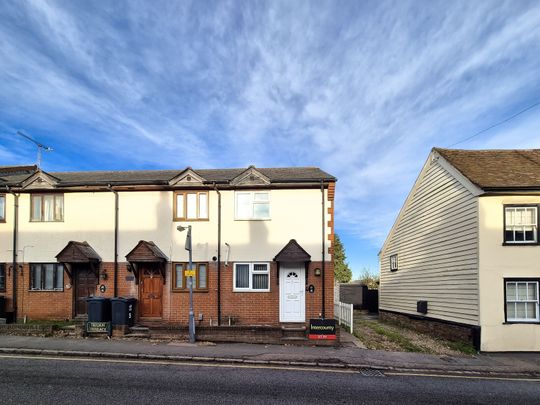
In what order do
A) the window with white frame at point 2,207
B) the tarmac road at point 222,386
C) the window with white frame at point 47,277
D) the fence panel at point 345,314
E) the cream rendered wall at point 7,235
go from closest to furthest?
1. the tarmac road at point 222,386
2. the fence panel at point 345,314
3. the window with white frame at point 47,277
4. the cream rendered wall at point 7,235
5. the window with white frame at point 2,207

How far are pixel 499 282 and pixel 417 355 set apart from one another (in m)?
3.85

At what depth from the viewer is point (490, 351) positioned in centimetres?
1209

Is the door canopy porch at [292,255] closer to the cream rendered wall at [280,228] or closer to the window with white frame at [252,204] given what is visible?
Result: the cream rendered wall at [280,228]

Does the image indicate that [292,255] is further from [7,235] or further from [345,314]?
[7,235]

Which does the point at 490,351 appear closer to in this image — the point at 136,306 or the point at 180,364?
the point at 180,364

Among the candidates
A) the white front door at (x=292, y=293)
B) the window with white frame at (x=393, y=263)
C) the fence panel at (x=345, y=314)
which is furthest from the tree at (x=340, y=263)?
the white front door at (x=292, y=293)

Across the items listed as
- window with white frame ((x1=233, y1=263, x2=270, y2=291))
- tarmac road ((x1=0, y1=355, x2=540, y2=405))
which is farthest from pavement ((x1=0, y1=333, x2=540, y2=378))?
window with white frame ((x1=233, y1=263, x2=270, y2=291))

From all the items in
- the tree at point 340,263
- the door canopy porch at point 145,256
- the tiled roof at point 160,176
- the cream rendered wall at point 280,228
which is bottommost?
the tree at point 340,263

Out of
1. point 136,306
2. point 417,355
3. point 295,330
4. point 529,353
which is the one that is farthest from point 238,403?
point 529,353

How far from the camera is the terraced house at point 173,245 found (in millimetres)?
14586

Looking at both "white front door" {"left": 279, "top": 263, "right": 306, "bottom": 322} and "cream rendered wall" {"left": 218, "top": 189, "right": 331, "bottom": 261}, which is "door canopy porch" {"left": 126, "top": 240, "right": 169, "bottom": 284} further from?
"white front door" {"left": 279, "top": 263, "right": 306, "bottom": 322}

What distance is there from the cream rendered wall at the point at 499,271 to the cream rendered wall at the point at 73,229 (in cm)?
1385

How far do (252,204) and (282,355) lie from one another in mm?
6325

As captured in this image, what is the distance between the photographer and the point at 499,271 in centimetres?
1242
